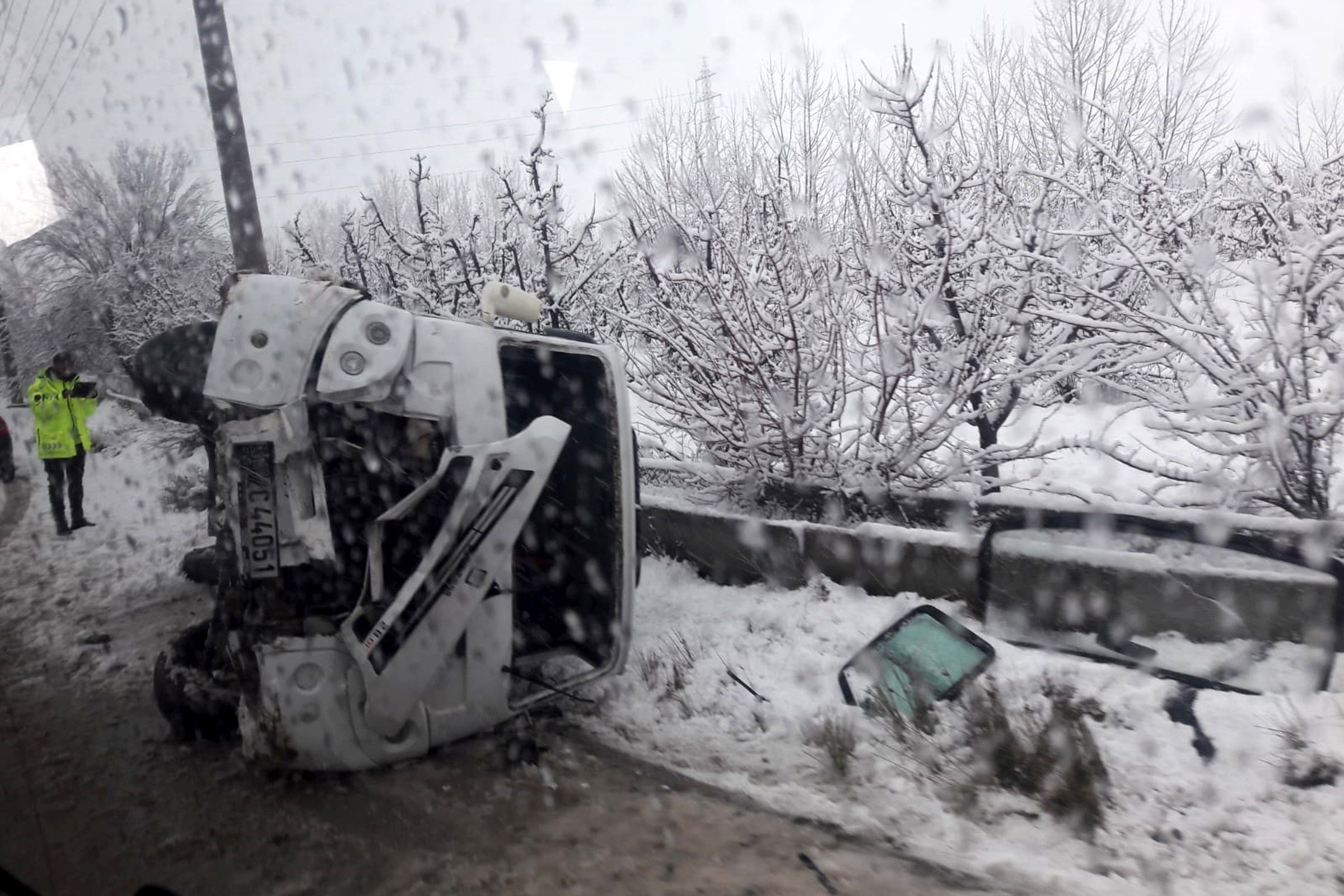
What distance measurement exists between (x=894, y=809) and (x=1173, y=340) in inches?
124

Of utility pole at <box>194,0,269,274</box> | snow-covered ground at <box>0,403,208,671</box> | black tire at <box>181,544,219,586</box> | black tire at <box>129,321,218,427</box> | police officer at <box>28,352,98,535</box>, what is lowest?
snow-covered ground at <box>0,403,208,671</box>

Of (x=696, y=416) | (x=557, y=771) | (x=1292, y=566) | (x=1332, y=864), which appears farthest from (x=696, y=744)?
(x=696, y=416)

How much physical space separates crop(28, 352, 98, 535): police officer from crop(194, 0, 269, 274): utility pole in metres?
2.36

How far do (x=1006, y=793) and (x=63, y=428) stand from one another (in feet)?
31.2

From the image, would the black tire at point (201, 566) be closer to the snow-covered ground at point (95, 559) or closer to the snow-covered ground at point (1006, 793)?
the snow-covered ground at point (95, 559)

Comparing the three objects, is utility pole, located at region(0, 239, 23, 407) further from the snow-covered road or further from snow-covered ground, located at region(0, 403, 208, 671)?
the snow-covered road

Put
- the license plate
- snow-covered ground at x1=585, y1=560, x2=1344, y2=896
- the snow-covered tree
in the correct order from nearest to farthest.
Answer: snow-covered ground at x1=585, y1=560, x2=1344, y2=896 < the license plate < the snow-covered tree

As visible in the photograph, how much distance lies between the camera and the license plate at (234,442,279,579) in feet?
12.0

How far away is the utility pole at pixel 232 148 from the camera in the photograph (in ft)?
28.9

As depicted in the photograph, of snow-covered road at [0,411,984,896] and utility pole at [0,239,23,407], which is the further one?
utility pole at [0,239,23,407]

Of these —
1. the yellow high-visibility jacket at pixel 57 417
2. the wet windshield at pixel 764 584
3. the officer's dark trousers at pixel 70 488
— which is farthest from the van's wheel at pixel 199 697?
the officer's dark trousers at pixel 70 488

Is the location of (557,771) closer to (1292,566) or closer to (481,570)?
(481,570)

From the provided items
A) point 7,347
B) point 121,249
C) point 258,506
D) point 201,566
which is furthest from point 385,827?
point 7,347

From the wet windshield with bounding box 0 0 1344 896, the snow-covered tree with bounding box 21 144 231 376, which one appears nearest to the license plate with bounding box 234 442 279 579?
the wet windshield with bounding box 0 0 1344 896
